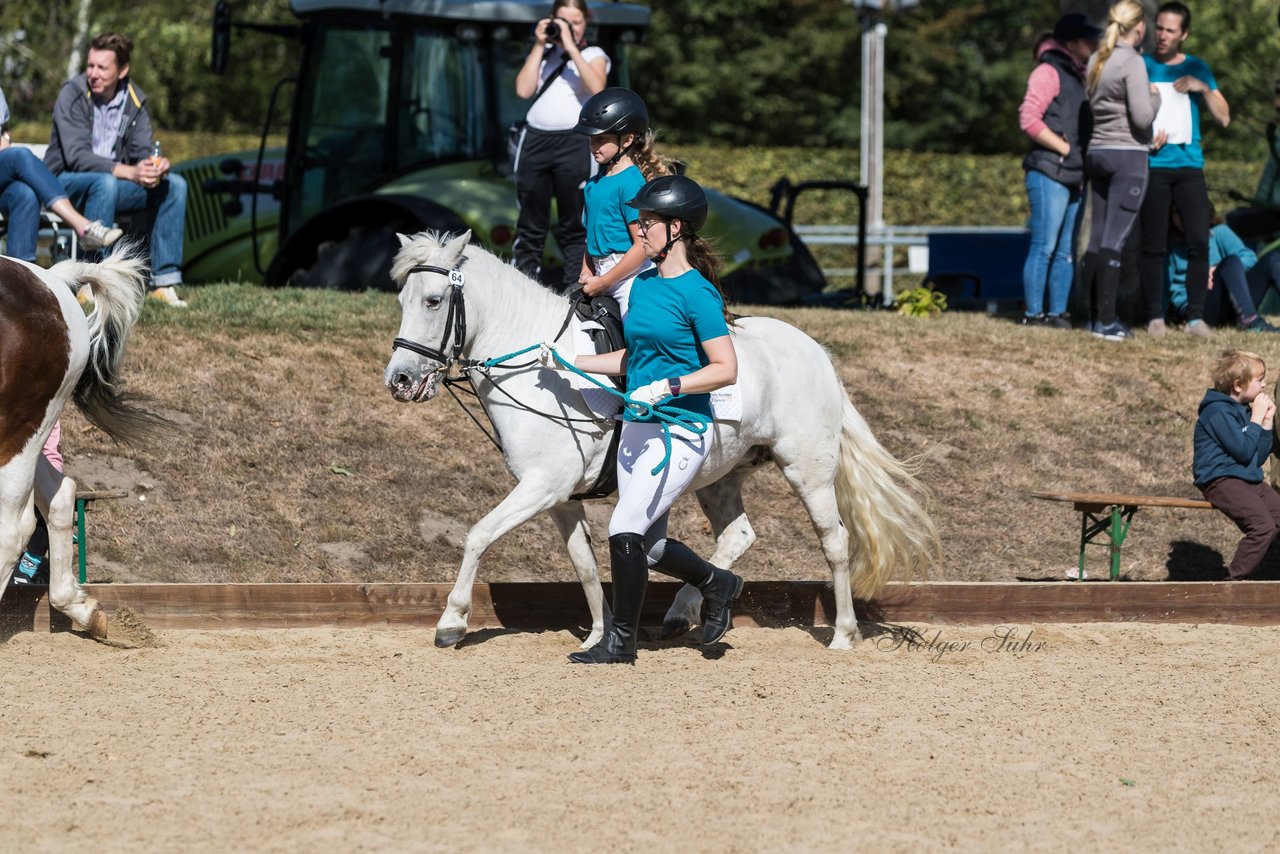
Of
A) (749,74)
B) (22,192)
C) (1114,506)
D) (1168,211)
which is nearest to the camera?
(1114,506)

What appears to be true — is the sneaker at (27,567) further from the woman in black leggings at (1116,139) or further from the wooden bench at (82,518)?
the woman in black leggings at (1116,139)

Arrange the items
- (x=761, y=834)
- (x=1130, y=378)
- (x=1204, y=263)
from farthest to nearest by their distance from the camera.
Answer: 1. (x=1204, y=263)
2. (x=1130, y=378)
3. (x=761, y=834)

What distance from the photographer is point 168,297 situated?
36.2 feet

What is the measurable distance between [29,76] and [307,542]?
2167cm

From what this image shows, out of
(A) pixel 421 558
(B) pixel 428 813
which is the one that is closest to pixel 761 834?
(B) pixel 428 813

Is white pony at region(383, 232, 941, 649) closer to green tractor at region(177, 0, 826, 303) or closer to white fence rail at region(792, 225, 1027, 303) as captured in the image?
green tractor at region(177, 0, 826, 303)

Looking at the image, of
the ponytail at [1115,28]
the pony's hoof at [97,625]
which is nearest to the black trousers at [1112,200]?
the ponytail at [1115,28]

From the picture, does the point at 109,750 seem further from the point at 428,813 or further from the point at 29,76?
the point at 29,76

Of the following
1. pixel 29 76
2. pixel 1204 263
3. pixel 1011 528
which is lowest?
pixel 1011 528

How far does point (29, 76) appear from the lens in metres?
27.6

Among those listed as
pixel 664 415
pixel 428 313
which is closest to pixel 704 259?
pixel 664 415

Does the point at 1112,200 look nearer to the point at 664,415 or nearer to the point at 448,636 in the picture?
the point at 664,415

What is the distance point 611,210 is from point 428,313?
981mm

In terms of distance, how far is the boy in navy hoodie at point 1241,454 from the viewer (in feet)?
27.8
